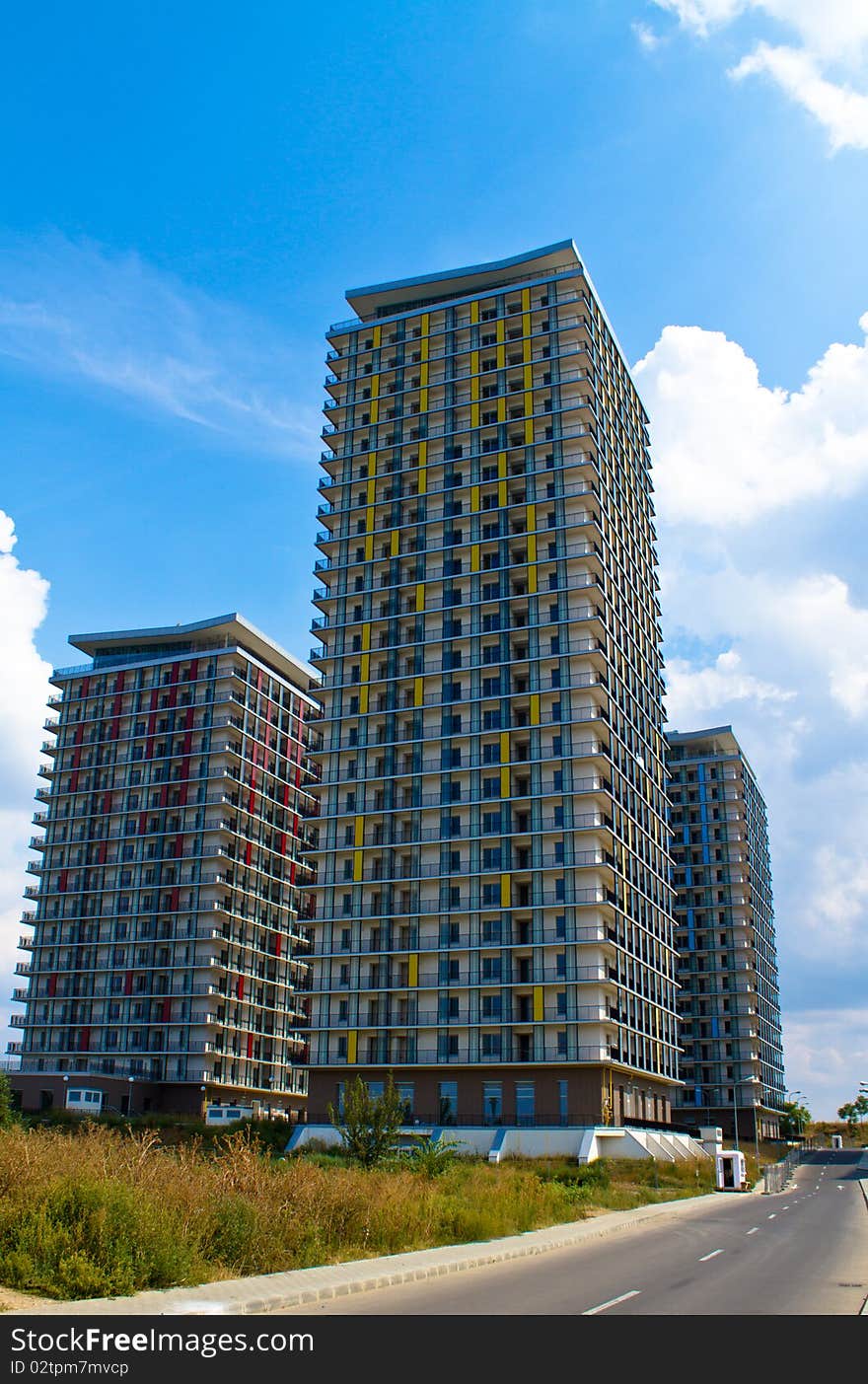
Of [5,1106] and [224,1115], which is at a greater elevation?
[5,1106]

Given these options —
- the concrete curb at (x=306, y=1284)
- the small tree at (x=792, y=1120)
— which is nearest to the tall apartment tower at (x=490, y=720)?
the concrete curb at (x=306, y=1284)

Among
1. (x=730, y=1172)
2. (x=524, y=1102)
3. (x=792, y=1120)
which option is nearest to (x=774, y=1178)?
(x=730, y=1172)

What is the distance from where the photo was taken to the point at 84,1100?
3140 inches

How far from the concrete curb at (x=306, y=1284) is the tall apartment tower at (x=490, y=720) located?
137 ft

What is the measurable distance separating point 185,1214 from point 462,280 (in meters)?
82.0

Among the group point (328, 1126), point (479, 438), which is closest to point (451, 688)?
point (479, 438)

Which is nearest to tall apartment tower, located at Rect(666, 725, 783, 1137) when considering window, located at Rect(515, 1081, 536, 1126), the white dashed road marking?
window, located at Rect(515, 1081, 536, 1126)

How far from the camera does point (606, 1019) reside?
Answer: 65.8 meters

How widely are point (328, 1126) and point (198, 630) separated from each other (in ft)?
156

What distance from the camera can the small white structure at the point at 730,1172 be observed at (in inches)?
2315

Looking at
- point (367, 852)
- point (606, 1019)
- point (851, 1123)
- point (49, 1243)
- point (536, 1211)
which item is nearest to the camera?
point (49, 1243)

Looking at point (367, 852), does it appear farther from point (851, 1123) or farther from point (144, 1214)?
point (851, 1123)

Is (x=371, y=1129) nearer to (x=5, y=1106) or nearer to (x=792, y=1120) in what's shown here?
(x=5, y=1106)

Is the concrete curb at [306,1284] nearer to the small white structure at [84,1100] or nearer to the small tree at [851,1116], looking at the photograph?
the small white structure at [84,1100]
